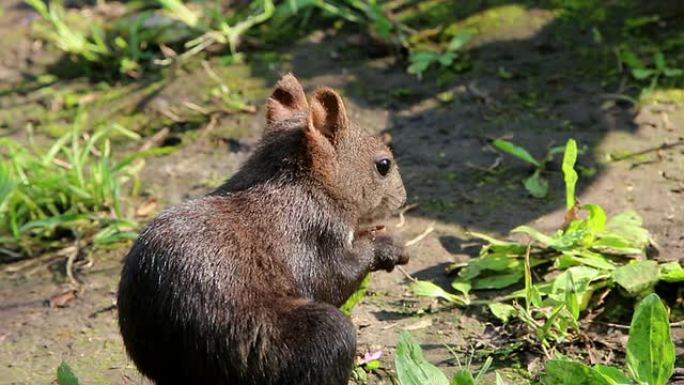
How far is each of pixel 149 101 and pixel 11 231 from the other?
1476 mm

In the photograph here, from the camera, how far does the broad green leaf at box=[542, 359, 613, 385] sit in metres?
3.61

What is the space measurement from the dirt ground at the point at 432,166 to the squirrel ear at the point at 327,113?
0.82 metres

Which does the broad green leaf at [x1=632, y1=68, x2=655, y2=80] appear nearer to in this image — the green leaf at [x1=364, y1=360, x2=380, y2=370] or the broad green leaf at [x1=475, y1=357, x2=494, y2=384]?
the broad green leaf at [x1=475, y1=357, x2=494, y2=384]

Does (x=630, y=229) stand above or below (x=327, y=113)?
below

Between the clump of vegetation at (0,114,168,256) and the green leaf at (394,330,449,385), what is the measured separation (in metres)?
2.11

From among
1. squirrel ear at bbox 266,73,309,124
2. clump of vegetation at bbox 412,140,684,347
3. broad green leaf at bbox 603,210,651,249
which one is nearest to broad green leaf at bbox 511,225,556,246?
clump of vegetation at bbox 412,140,684,347

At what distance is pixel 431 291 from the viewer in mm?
4465

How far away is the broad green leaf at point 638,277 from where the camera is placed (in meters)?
4.32

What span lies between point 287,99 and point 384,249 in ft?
2.38

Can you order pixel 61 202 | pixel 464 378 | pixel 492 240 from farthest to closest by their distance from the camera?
pixel 61 202 < pixel 492 240 < pixel 464 378

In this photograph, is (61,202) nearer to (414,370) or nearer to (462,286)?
(462,286)

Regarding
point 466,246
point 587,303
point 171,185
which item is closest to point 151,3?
point 171,185

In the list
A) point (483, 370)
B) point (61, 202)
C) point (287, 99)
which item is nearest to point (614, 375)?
point (483, 370)

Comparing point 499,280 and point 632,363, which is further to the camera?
point 499,280
